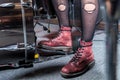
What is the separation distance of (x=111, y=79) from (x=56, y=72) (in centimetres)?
87

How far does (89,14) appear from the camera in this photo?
1.07 metres

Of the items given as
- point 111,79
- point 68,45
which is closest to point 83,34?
point 68,45

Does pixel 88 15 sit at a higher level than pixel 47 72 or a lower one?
higher

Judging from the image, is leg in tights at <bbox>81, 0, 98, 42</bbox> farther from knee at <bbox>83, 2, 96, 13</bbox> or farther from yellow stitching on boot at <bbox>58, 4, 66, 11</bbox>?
yellow stitching on boot at <bbox>58, 4, 66, 11</bbox>

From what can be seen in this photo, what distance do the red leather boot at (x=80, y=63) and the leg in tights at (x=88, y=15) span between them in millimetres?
65

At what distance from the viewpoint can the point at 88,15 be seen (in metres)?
1.07

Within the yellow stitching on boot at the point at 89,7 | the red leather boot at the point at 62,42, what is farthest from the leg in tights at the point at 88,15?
the red leather boot at the point at 62,42

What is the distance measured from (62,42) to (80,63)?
140mm

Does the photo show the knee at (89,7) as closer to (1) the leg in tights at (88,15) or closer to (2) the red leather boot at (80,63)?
(1) the leg in tights at (88,15)

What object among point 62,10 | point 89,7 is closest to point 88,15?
point 89,7

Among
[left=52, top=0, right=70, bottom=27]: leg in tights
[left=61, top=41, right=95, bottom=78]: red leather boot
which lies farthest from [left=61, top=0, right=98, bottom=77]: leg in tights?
[left=52, top=0, right=70, bottom=27]: leg in tights

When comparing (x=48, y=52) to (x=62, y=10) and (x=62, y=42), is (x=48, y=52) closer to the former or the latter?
(x=62, y=42)

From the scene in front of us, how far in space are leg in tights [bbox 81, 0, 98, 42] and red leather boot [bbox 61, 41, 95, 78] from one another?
2.6 inches

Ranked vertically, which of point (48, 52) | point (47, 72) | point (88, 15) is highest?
point (88, 15)
